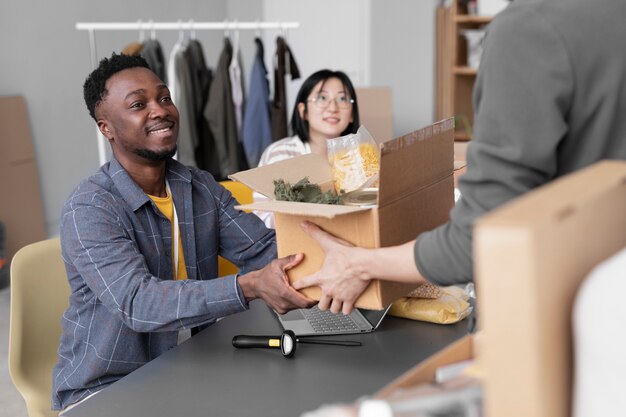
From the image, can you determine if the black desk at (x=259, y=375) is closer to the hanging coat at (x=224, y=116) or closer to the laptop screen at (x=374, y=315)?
the laptop screen at (x=374, y=315)

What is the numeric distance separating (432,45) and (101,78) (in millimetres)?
4097

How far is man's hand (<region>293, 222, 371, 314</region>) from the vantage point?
1.36 m

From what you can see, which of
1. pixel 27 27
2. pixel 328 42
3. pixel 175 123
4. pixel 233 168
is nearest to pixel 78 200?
pixel 175 123

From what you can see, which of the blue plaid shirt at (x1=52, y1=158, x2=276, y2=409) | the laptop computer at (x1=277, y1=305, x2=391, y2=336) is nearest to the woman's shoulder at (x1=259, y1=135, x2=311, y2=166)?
the blue plaid shirt at (x1=52, y1=158, x2=276, y2=409)

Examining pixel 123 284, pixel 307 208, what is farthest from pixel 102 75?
pixel 307 208

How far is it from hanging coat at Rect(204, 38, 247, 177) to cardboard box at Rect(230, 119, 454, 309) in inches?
99.6

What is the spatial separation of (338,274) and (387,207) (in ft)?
0.51

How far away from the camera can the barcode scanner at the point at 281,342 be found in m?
1.52

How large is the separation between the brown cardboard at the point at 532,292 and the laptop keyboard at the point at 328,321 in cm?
89

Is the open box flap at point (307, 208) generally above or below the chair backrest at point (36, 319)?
above

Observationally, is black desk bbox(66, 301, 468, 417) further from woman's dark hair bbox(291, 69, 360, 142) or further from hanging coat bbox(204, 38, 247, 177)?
hanging coat bbox(204, 38, 247, 177)

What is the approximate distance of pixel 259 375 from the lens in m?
1.44

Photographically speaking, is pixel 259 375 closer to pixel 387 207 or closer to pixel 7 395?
pixel 387 207

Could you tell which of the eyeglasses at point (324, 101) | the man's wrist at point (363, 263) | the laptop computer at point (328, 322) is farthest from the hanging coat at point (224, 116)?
the man's wrist at point (363, 263)
